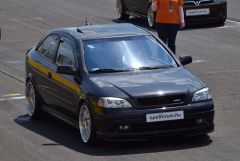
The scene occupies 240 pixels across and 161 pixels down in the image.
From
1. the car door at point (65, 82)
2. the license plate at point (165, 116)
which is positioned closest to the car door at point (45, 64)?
the car door at point (65, 82)

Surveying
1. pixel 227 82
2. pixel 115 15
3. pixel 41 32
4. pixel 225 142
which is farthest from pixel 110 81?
pixel 115 15

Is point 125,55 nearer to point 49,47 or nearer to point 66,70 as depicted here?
point 66,70

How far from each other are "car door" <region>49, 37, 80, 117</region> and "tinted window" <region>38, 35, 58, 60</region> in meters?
0.22

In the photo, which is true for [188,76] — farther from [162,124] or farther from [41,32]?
→ [41,32]

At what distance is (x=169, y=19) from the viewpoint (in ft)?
59.2

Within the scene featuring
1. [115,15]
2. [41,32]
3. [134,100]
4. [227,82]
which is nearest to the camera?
[134,100]

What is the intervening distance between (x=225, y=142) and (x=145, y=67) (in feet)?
5.46

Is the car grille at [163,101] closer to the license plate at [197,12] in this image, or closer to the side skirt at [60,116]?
the side skirt at [60,116]

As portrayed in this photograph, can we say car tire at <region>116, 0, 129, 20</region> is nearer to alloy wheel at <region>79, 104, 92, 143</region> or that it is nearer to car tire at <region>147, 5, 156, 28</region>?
car tire at <region>147, 5, 156, 28</region>

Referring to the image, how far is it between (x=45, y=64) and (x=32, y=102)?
33.6 inches

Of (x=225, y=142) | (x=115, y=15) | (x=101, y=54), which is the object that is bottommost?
(x=115, y=15)

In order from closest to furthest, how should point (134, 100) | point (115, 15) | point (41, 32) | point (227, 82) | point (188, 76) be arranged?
point (134, 100) → point (188, 76) → point (227, 82) → point (41, 32) → point (115, 15)

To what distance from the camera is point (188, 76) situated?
12.7m

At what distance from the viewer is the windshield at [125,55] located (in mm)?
13031
